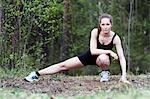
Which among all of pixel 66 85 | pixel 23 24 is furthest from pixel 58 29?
pixel 66 85

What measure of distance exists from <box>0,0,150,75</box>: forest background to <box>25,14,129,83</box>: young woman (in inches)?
91.9

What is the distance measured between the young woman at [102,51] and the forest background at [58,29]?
91.9 inches

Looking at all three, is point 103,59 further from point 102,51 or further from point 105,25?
point 105,25

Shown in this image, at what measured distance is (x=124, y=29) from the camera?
73.4 ft

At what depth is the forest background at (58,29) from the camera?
10781mm

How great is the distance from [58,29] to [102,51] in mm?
5916

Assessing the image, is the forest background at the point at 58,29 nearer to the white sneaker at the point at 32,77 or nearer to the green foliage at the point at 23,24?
the green foliage at the point at 23,24

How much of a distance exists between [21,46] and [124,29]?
11.7 meters

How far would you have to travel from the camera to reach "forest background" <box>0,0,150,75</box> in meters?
10.8

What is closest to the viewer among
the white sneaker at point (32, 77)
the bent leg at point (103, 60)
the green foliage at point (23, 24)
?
the bent leg at point (103, 60)

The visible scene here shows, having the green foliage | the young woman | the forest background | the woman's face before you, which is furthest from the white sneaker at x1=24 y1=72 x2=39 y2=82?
the green foliage

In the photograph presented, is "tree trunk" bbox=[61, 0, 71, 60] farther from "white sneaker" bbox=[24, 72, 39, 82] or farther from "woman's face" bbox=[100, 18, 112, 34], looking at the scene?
"woman's face" bbox=[100, 18, 112, 34]

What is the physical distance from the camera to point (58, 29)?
1345 centimetres

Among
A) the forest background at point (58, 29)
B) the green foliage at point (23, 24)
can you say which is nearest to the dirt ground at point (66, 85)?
the forest background at point (58, 29)
